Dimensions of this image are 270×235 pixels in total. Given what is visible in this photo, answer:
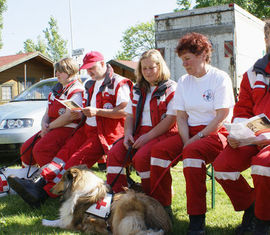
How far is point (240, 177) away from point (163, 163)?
768 millimetres

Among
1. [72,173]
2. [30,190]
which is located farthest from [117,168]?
[30,190]

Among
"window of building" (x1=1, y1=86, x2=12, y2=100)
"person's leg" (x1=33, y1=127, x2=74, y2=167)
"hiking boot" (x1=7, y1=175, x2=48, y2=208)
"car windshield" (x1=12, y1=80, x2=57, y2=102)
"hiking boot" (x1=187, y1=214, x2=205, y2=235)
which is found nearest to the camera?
"hiking boot" (x1=187, y1=214, x2=205, y2=235)

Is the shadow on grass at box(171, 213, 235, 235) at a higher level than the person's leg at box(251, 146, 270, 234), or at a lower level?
lower

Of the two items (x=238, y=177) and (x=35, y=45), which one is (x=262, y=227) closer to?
(x=238, y=177)

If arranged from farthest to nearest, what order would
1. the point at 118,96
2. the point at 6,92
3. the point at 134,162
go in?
the point at 6,92 < the point at 118,96 < the point at 134,162

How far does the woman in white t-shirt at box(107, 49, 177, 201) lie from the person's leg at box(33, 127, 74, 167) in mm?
1168

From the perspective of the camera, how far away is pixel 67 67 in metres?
4.91

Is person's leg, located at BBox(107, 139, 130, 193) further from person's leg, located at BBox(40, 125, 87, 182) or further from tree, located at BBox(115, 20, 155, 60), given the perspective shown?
tree, located at BBox(115, 20, 155, 60)

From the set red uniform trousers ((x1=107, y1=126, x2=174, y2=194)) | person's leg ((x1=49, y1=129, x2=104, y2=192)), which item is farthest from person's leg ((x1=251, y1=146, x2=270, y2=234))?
person's leg ((x1=49, y1=129, x2=104, y2=192))

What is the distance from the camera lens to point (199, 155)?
118 inches

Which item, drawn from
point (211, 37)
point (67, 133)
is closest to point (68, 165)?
point (67, 133)

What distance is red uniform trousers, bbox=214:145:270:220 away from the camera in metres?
2.55

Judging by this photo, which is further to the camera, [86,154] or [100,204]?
[86,154]

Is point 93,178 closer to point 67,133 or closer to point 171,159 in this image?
point 171,159
